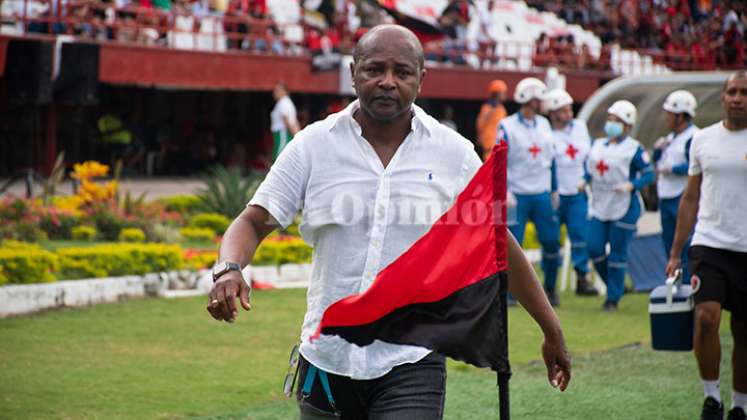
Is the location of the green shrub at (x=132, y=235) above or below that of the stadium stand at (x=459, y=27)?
below

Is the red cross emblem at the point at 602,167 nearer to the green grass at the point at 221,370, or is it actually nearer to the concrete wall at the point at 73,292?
the green grass at the point at 221,370

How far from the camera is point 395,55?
4277mm

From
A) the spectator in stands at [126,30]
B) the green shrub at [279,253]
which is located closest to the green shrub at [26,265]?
the green shrub at [279,253]

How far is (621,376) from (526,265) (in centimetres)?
506

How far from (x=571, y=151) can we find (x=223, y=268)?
35.9 feet

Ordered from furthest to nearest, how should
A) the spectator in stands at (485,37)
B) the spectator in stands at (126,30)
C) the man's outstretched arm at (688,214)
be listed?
the spectator in stands at (485,37) → the spectator in stands at (126,30) → the man's outstretched arm at (688,214)

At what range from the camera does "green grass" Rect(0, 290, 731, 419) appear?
7.95m

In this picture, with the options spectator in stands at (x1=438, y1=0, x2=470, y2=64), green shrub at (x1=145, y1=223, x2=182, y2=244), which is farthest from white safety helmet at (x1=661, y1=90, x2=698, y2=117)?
spectator in stands at (x1=438, y1=0, x2=470, y2=64)

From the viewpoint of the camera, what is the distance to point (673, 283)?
7.95m

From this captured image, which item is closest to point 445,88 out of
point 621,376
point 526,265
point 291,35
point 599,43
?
point 291,35

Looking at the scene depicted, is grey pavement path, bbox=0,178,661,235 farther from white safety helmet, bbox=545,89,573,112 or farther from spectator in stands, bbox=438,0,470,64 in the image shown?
spectator in stands, bbox=438,0,470,64

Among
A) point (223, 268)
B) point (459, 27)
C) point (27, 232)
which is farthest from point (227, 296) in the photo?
point (459, 27)

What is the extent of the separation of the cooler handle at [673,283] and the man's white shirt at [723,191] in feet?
1.14

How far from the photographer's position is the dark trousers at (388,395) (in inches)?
167
